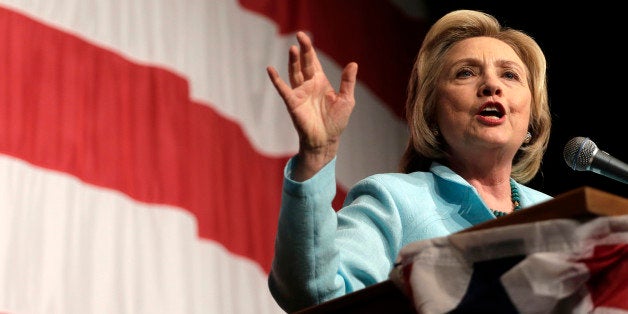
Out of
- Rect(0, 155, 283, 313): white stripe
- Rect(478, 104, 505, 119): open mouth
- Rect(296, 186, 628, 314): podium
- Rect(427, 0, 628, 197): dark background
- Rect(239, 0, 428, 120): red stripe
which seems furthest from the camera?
Rect(239, 0, 428, 120): red stripe

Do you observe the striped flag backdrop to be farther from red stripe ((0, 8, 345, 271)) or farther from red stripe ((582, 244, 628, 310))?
red stripe ((582, 244, 628, 310))

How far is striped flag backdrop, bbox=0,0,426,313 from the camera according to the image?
2.68m

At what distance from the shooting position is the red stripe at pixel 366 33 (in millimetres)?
3760

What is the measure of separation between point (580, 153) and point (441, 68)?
44cm

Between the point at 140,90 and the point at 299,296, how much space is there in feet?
5.87

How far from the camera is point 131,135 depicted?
2984mm

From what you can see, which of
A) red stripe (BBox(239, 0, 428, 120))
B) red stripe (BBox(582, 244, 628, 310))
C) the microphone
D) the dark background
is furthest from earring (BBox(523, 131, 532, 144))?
red stripe (BBox(239, 0, 428, 120))

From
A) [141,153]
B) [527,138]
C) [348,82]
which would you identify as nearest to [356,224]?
[348,82]

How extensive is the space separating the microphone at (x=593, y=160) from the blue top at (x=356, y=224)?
170 millimetres

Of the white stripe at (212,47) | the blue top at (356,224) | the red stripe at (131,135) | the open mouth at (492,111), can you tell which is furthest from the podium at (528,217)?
the white stripe at (212,47)

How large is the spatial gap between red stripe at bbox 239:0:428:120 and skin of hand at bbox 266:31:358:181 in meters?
2.18

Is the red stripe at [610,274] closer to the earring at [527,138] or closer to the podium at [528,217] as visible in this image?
the podium at [528,217]

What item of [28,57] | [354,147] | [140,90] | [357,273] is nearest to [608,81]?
[354,147]

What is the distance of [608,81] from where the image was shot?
3.41 m
